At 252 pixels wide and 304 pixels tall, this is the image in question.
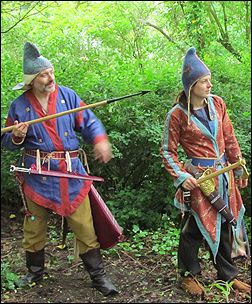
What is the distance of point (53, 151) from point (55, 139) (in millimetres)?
84

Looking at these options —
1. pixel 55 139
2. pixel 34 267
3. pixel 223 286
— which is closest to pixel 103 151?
pixel 55 139

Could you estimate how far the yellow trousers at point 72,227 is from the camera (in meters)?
3.88

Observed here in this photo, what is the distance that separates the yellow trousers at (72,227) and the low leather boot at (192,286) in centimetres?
67

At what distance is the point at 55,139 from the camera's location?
3.77 meters

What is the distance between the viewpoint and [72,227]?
12.9 feet

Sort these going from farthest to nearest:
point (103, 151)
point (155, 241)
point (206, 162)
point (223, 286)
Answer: point (155, 241), point (223, 286), point (206, 162), point (103, 151)

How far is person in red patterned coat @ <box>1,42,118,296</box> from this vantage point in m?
3.76

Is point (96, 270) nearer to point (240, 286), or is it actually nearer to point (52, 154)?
point (52, 154)

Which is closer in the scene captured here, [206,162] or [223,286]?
[206,162]

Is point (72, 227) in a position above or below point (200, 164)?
below

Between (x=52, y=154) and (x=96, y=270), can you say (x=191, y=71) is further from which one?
(x=96, y=270)

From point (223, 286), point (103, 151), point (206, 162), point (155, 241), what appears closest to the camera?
point (103, 151)

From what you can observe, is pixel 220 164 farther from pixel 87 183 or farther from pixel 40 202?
pixel 40 202

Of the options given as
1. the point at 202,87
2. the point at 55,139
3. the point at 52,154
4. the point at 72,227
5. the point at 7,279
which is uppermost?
the point at 202,87
